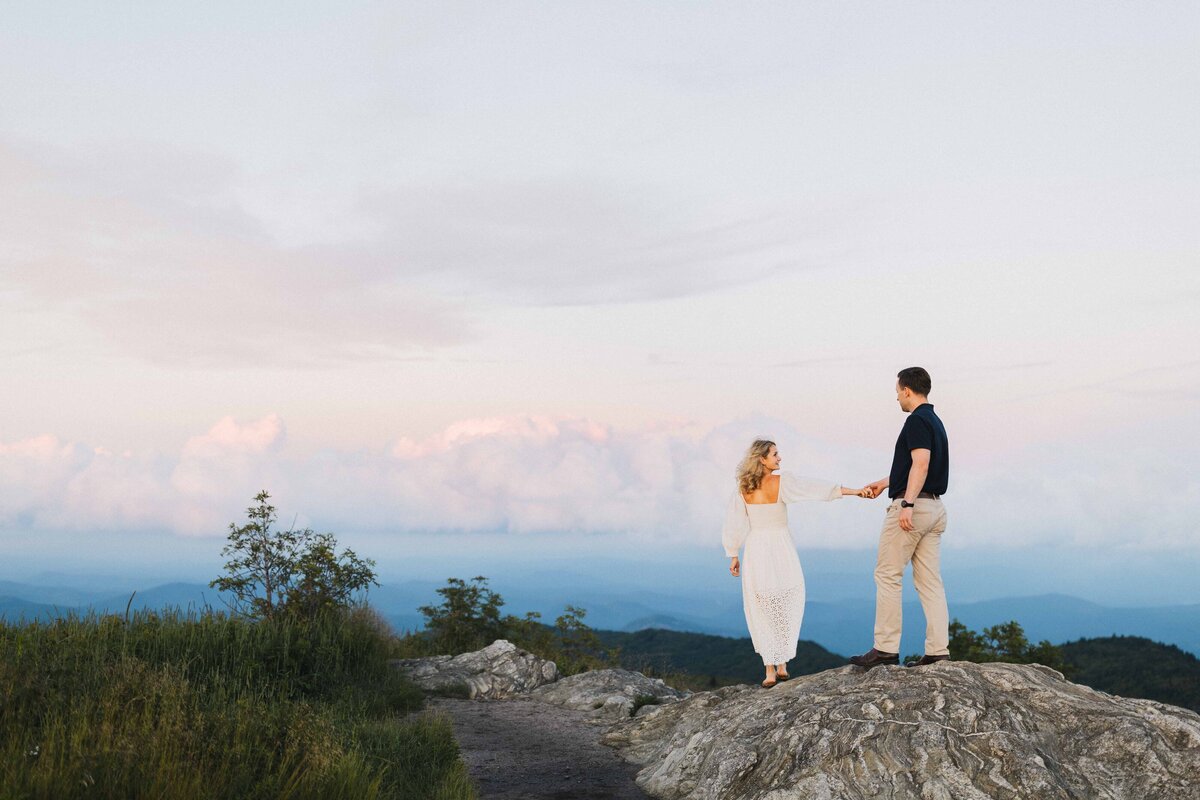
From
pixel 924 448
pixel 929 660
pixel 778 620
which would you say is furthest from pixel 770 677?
pixel 924 448

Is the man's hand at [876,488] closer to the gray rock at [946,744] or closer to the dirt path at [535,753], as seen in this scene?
the gray rock at [946,744]

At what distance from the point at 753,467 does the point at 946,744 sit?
4384mm

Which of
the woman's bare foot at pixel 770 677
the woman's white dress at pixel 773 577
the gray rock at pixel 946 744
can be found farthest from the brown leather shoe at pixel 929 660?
the woman's bare foot at pixel 770 677

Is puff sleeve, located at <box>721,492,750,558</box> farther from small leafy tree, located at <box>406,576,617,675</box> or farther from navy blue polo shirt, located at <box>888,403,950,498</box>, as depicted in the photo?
small leafy tree, located at <box>406,576,617,675</box>

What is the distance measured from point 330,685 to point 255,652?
4.32 feet

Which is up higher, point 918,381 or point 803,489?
point 918,381

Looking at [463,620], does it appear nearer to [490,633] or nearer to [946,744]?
[490,633]

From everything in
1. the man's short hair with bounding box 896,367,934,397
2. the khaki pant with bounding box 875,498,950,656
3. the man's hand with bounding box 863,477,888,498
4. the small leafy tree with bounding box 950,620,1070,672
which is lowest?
the small leafy tree with bounding box 950,620,1070,672

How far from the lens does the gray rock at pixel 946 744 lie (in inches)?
365

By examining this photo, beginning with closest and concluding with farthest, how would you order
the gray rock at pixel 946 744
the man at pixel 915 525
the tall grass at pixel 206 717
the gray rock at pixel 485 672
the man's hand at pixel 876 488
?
the tall grass at pixel 206 717
the gray rock at pixel 946 744
the man at pixel 915 525
the man's hand at pixel 876 488
the gray rock at pixel 485 672

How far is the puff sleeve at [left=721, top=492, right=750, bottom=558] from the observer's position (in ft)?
43.0

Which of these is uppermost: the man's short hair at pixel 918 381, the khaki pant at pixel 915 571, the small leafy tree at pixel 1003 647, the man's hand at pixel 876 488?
the man's short hair at pixel 918 381

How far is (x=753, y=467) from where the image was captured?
12742 millimetres

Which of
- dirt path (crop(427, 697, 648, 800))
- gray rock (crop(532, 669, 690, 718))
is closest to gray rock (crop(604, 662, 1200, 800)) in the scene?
dirt path (crop(427, 697, 648, 800))
